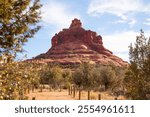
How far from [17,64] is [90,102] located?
264cm

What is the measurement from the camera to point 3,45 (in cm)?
1131

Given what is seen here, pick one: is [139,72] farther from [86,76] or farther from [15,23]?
[86,76]

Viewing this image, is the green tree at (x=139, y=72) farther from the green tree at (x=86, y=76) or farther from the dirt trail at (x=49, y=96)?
the green tree at (x=86, y=76)

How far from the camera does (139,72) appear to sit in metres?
22.2

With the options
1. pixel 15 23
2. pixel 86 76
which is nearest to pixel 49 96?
pixel 86 76

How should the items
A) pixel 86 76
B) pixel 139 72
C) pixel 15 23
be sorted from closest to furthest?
pixel 15 23
pixel 139 72
pixel 86 76

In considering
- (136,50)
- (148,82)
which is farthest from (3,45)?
(136,50)

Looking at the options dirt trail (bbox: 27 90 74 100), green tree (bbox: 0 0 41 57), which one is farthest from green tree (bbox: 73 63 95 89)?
green tree (bbox: 0 0 41 57)

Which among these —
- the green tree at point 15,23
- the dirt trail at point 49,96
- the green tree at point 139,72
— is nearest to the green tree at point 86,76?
the dirt trail at point 49,96

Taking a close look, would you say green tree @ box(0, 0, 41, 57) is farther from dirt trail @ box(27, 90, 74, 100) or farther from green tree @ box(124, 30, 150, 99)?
dirt trail @ box(27, 90, 74, 100)

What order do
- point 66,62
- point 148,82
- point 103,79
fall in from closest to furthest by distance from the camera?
1. point 148,82
2. point 103,79
3. point 66,62

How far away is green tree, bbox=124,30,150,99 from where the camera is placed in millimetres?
21266

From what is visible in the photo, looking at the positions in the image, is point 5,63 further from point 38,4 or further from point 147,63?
point 147,63

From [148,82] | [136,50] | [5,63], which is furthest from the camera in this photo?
[136,50]
